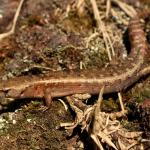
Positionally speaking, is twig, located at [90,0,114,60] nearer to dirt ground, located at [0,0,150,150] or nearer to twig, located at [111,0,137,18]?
dirt ground, located at [0,0,150,150]

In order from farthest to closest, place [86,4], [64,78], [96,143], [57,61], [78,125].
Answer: [86,4] → [57,61] → [64,78] → [78,125] → [96,143]

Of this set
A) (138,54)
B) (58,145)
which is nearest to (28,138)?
(58,145)

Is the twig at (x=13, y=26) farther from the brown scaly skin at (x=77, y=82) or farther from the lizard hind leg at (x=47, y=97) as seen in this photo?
the lizard hind leg at (x=47, y=97)

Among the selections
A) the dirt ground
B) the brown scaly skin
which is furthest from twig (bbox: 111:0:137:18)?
the brown scaly skin

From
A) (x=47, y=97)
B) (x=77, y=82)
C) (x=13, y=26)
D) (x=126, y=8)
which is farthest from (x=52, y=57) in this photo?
(x=126, y=8)

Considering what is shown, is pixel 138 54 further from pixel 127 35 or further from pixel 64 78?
pixel 64 78

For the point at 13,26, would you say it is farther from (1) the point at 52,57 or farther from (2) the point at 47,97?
(2) the point at 47,97
